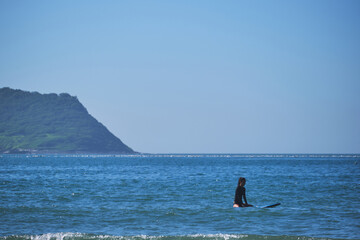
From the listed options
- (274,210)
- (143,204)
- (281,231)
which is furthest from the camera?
(143,204)

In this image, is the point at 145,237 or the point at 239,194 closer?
the point at 145,237

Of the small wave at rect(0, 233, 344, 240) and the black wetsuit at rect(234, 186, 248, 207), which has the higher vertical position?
the black wetsuit at rect(234, 186, 248, 207)

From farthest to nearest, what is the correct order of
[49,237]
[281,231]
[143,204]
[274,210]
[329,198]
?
[329,198] → [143,204] → [274,210] → [281,231] → [49,237]

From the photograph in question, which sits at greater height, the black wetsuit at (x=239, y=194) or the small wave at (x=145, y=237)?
the black wetsuit at (x=239, y=194)

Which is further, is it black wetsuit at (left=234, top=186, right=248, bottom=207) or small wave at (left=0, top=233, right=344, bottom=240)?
black wetsuit at (left=234, top=186, right=248, bottom=207)

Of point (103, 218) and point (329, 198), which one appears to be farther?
point (329, 198)

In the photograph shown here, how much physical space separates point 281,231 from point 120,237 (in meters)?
8.20

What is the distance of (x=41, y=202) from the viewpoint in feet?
97.8

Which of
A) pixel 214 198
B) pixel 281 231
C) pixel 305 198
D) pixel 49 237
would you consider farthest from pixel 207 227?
pixel 305 198

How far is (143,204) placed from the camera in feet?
95.2

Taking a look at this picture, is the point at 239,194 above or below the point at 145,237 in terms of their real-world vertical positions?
above

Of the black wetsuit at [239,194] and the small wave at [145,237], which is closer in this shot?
the small wave at [145,237]

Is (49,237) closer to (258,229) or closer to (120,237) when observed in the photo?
(120,237)

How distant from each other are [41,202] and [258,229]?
17.6 metres
